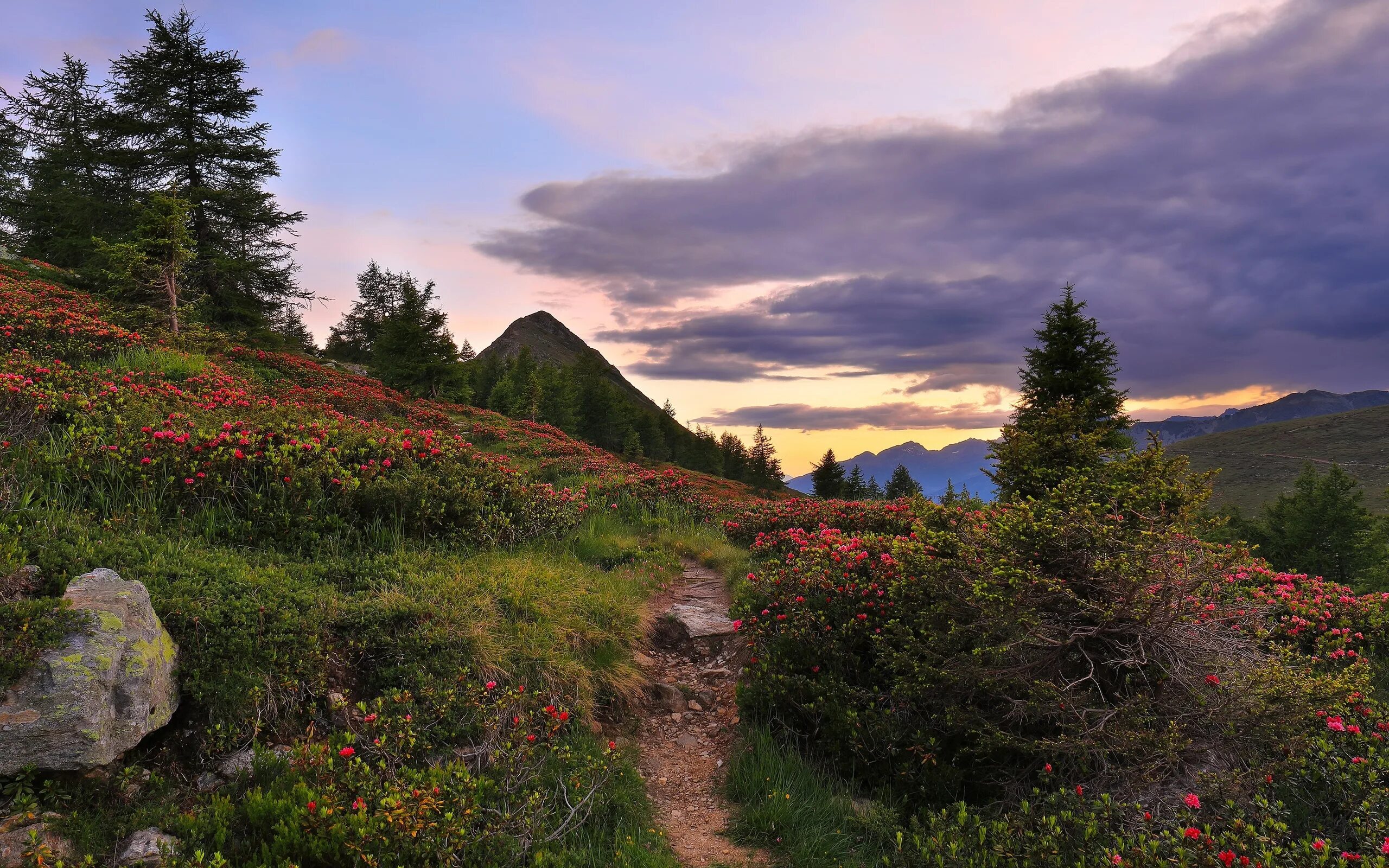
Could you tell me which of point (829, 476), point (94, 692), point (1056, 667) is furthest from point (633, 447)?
point (94, 692)

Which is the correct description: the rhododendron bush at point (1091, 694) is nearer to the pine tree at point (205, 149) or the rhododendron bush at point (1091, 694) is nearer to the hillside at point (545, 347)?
the pine tree at point (205, 149)

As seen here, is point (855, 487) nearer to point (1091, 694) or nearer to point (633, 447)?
point (633, 447)

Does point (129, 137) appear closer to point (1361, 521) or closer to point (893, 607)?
point (893, 607)

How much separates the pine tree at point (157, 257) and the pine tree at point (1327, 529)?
45818mm

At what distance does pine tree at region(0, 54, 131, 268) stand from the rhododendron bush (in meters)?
29.6

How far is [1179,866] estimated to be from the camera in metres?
2.94

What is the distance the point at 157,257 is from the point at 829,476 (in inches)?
2184

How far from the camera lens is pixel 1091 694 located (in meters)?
4.13

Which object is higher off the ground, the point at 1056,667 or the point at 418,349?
the point at 418,349

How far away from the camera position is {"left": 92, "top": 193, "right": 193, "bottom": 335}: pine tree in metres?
14.3

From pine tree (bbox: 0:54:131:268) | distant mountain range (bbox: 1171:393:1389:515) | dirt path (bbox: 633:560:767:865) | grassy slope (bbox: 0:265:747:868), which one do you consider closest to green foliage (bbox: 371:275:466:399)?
pine tree (bbox: 0:54:131:268)

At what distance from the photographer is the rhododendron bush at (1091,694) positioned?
3.57 m

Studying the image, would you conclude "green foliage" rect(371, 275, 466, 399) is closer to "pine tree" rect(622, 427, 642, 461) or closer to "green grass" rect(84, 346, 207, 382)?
"green grass" rect(84, 346, 207, 382)

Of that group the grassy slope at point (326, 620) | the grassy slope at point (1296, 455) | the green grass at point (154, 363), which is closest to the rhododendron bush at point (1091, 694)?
the grassy slope at point (326, 620)
